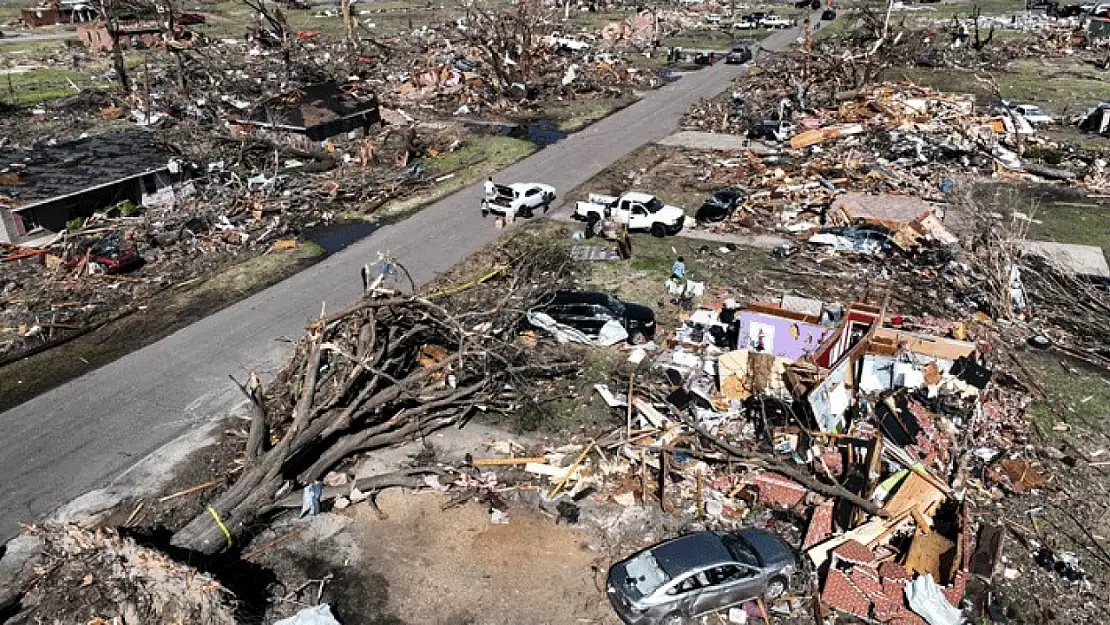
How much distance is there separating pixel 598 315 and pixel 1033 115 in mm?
32497

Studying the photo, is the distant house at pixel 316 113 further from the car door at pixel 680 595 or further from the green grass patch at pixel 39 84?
the car door at pixel 680 595

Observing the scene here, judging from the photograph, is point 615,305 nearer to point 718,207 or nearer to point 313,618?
point 718,207

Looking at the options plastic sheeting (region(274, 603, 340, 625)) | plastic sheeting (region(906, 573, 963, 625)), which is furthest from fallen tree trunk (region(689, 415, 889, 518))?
plastic sheeting (region(274, 603, 340, 625))

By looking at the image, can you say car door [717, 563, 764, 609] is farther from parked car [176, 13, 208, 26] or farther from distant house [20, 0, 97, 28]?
distant house [20, 0, 97, 28]

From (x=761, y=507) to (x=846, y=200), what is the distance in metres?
17.1

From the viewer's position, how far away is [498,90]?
44719 millimetres

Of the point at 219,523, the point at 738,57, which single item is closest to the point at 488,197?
the point at 219,523

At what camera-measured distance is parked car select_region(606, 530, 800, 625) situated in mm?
10852

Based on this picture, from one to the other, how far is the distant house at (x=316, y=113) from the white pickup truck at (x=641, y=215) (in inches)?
655

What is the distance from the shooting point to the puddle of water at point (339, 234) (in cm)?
2584

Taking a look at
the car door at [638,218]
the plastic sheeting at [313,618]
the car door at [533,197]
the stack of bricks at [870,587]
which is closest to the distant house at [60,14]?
the car door at [533,197]

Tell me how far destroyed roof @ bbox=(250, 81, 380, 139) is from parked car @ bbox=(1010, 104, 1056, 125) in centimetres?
3440

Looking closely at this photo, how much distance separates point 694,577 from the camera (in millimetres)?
10977

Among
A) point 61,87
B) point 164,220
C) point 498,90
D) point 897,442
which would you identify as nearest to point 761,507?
point 897,442
